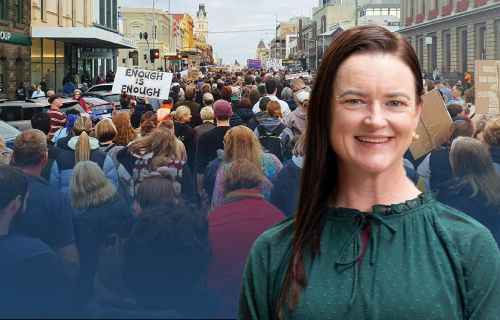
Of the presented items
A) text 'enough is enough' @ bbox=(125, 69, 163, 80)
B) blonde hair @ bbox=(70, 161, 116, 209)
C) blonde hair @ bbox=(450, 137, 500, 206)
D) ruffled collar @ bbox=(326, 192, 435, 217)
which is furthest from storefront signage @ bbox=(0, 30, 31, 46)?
ruffled collar @ bbox=(326, 192, 435, 217)

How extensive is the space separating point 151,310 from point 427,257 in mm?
2006

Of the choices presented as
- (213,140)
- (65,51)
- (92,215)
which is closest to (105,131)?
(213,140)

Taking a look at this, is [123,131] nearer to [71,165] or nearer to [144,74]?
[71,165]

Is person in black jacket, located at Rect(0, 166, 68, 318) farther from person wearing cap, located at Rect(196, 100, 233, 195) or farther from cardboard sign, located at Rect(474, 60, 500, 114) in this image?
cardboard sign, located at Rect(474, 60, 500, 114)

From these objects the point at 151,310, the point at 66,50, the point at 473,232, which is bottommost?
the point at 151,310

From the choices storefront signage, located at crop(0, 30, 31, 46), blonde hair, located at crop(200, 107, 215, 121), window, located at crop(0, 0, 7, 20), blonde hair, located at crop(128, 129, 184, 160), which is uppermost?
window, located at crop(0, 0, 7, 20)

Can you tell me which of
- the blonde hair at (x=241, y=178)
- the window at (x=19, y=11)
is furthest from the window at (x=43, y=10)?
the blonde hair at (x=241, y=178)

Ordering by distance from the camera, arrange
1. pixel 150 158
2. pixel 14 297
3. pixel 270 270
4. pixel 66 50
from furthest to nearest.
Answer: pixel 66 50 → pixel 150 158 → pixel 14 297 → pixel 270 270

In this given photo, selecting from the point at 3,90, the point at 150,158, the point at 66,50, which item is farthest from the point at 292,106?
the point at 66,50

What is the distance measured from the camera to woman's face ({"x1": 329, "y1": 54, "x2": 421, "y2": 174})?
5.55ft

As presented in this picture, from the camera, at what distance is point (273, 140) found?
25.7ft

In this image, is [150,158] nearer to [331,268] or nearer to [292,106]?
[331,268]

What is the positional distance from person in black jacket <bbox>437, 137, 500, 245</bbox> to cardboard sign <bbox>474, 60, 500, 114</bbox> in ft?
11.1

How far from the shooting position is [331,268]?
1.68m
